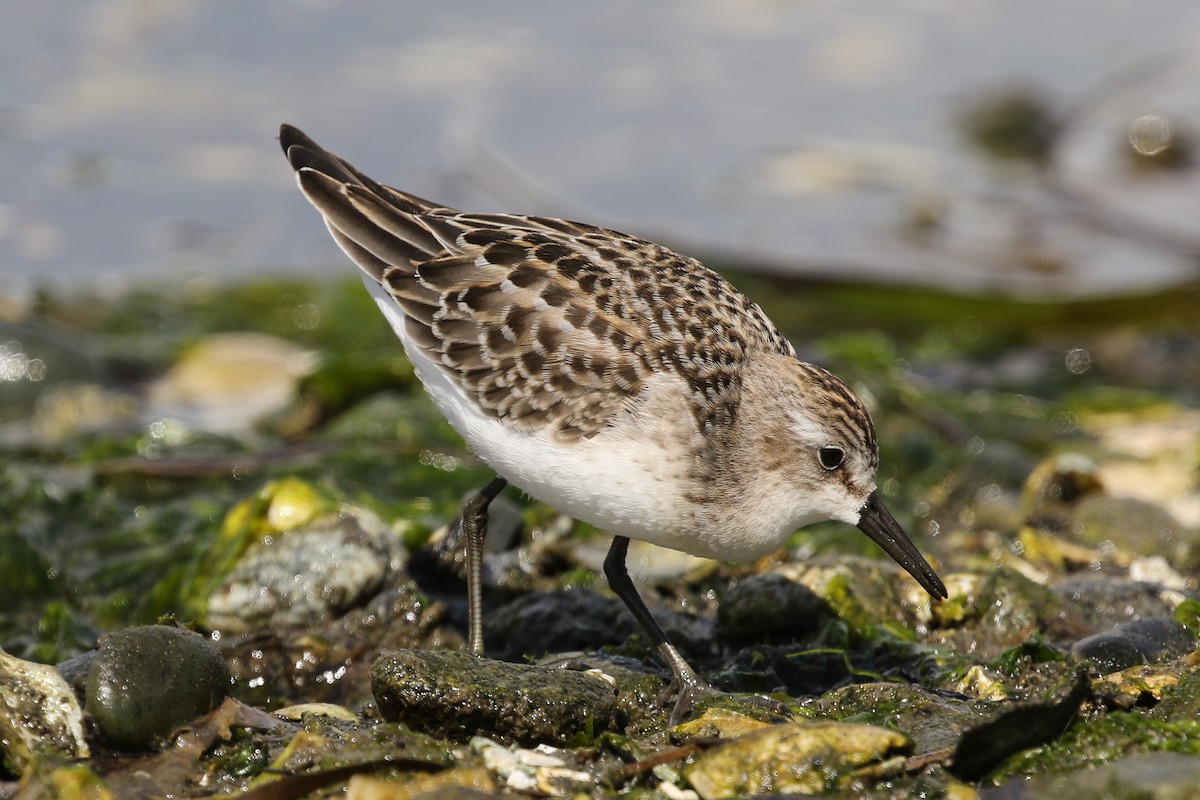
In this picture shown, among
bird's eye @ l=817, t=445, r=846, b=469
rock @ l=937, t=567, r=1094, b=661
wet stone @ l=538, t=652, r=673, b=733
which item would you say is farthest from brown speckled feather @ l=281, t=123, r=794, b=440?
rock @ l=937, t=567, r=1094, b=661

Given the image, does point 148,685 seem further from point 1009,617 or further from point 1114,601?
point 1114,601

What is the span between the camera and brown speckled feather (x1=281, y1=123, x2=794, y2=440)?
201 inches

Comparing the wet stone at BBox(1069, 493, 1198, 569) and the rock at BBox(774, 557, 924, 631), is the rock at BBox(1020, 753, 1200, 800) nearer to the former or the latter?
the rock at BBox(774, 557, 924, 631)

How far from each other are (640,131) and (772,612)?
8989 millimetres

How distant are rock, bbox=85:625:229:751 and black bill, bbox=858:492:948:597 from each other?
242cm

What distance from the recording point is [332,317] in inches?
501

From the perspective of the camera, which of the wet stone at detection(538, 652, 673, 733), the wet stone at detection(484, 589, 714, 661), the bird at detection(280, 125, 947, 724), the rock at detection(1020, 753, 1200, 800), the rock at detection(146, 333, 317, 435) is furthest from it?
the rock at detection(146, 333, 317, 435)

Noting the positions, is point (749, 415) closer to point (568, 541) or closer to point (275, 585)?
point (568, 541)

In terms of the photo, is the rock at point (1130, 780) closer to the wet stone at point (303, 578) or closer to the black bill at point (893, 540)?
the black bill at point (893, 540)

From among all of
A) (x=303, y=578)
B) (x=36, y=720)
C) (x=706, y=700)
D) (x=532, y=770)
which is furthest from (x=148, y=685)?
(x=706, y=700)

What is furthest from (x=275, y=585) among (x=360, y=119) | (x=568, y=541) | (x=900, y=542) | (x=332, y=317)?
(x=360, y=119)

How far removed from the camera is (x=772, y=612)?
5719 millimetres

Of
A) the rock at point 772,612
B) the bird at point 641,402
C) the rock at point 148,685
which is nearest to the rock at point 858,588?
the rock at point 772,612

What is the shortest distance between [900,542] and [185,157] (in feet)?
33.5
